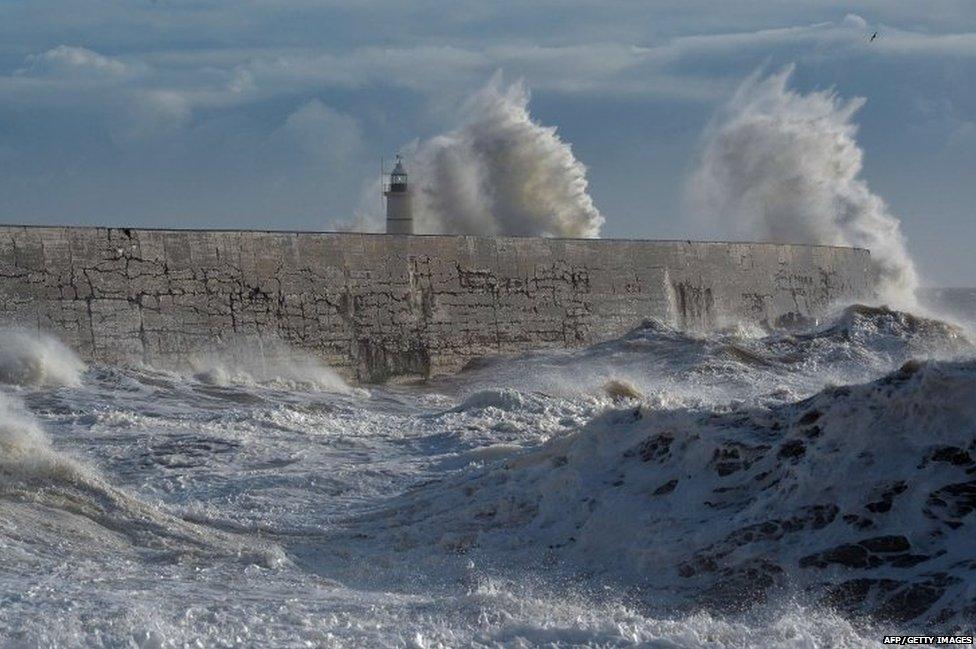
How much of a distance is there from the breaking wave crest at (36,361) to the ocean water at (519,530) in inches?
60.3

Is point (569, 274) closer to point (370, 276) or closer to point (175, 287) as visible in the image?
point (370, 276)

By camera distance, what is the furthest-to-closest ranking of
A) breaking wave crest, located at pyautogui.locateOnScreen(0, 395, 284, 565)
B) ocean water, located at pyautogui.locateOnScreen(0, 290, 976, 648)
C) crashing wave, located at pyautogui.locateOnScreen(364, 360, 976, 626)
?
1. breaking wave crest, located at pyautogui.locateOnScreen(0, 395, 284, 565)
2. crashing wave, located at pyautogui.locateOnScreen(364, 360, 976, 626)
3. ocean water, located at pyautogui.locateOnScreen(0, 290, 976, 648)

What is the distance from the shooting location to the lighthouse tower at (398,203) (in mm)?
22578

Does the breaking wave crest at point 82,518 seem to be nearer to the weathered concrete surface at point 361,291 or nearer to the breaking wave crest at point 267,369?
the weathered concrete surface at point 361,291

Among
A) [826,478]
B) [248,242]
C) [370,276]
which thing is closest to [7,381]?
[248,242]

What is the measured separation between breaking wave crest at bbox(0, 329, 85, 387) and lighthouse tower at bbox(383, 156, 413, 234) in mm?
11567

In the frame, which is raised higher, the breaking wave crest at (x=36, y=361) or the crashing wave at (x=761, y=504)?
the breaking wave crest at (x=36, y=361)

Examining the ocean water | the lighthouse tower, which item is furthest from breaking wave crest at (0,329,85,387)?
the lighthouse tower

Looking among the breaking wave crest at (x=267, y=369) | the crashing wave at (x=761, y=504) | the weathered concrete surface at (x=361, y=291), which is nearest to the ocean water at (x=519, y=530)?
the crashing wave at (x=761, y=504)

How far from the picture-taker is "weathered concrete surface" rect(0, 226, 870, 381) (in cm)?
1152

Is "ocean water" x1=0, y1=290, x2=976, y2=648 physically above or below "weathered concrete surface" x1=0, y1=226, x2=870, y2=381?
below

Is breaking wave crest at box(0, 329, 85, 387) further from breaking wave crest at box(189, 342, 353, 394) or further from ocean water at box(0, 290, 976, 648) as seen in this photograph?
ocean water at box(0, 290, 976, 648)

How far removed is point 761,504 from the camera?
→ 5.55 m

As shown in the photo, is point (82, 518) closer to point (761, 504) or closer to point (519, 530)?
point (519, 530)
